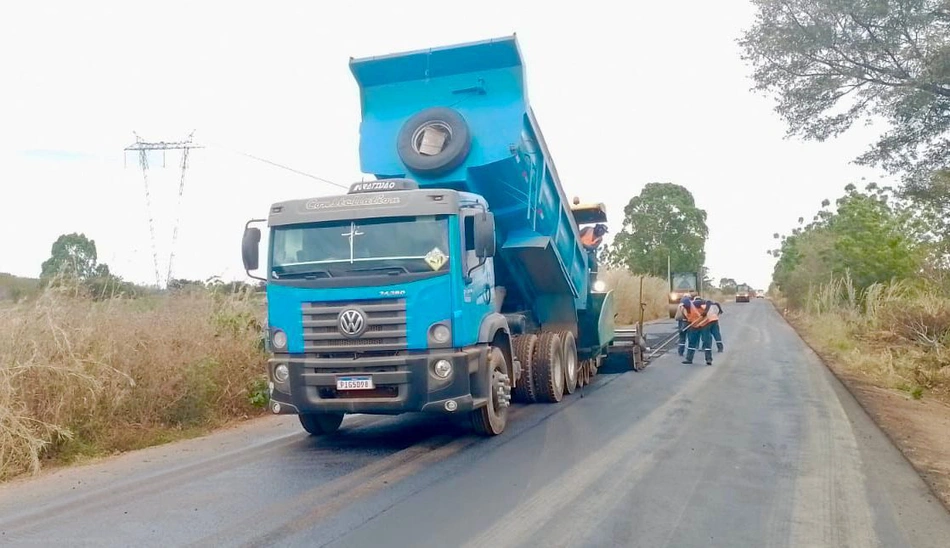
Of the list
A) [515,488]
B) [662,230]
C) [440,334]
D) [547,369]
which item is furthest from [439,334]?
[662,230]

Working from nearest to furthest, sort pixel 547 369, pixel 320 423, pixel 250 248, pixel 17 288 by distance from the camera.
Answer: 1. pixel 250 248
2. pixel 320 423
3. pixel 17 288
4. pixel 547 369

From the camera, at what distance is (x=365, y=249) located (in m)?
8.09

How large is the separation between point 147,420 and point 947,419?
1057 cm

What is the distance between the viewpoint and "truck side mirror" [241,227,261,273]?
843 cm

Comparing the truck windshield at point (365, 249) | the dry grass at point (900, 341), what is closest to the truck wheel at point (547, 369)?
the truck windshield at point (365, 249)

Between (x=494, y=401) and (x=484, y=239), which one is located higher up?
(x=484, y=239)

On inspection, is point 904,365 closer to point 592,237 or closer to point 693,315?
point 693,315

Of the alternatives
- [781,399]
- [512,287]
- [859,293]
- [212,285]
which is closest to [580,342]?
[512,287]

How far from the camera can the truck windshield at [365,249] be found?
7.99 meters

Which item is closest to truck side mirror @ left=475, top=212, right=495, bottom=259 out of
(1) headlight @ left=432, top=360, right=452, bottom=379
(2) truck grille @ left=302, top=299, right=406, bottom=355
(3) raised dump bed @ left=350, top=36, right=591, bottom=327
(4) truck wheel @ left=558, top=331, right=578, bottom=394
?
(2) truck grille @ left=302, top=299, right=406, bottom=355

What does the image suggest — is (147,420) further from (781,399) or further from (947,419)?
(947,419)

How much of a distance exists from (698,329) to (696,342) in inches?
11.6

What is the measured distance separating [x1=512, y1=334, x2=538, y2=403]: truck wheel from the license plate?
315 centimetres

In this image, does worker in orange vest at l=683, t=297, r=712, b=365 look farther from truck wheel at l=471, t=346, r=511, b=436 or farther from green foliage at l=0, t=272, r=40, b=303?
green foliage at l=0, t=272, r=40, b=303
